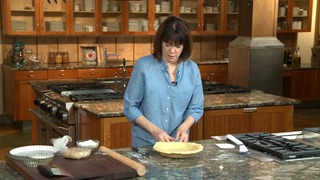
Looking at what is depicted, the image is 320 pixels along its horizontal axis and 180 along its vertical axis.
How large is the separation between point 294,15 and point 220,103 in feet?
17.2

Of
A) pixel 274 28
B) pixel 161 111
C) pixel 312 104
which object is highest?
pixel 274 28

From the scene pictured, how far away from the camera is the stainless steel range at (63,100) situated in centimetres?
431

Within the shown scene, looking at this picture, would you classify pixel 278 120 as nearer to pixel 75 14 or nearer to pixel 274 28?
pixel 274 28

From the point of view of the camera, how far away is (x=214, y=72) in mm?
8227

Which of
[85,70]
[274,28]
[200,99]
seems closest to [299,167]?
[200,99]

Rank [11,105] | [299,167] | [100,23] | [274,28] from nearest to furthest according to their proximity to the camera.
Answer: [299,167]
[274,28]
[11,105]
[100,23]

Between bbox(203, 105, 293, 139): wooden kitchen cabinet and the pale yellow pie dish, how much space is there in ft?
5.12

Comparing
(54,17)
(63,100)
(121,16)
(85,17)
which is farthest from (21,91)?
(63,100)

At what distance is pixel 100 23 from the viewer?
7727 mm

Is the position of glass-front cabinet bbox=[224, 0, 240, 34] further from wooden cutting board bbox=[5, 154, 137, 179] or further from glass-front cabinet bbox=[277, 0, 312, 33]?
wooden cutting board bbox=[5, 154, 137, 179]

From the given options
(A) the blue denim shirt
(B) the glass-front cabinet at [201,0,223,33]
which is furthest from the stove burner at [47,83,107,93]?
(B) the glass-front cabinet at [201,0,223,33]

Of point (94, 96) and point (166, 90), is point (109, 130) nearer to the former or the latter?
point (94, 96)

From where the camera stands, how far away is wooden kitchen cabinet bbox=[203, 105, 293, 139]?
166 inches

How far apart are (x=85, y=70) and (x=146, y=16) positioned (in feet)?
4.50
